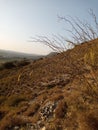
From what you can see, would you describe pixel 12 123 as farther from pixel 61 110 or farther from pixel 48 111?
pixel 61 110

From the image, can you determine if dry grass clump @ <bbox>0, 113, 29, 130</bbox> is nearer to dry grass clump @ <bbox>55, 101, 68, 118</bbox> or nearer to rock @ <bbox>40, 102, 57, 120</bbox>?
rock @ <bbox>40, 102, 57, 120</bbox>

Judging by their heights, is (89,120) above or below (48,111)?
above

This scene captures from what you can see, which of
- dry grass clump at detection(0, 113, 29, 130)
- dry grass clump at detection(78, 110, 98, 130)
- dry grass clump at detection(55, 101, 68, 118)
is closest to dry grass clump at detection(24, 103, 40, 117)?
dry grass clump at detection(0, 113, 29, 130)

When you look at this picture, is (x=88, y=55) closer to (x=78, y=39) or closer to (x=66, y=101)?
(x=78, y=39)

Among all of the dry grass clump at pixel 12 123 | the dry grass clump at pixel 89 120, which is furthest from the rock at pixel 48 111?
the dry grass clump at pixel 89 120

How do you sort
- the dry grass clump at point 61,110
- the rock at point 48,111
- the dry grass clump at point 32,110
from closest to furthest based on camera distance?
1. the dry grass clump at point 61,110
2. the rock at point 48,111
3. the dry grass clump at point 32,110

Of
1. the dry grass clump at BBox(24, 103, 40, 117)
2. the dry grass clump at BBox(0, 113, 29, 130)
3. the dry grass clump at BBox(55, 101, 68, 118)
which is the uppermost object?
the dry grass clump at BBox(55, 101, 68, 118)

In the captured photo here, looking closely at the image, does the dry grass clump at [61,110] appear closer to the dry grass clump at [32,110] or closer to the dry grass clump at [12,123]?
the dry grass clump at [12,123]

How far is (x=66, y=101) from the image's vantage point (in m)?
9.46

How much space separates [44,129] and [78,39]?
3.52 m

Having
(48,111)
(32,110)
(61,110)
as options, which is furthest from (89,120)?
(32,110)

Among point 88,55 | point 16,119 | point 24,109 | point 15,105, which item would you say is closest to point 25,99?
point 15,105

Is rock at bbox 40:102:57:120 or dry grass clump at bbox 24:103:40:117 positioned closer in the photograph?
rock at bbox 40:102:57:120

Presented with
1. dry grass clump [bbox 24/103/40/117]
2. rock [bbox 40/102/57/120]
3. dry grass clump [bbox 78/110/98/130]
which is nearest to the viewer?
dry grass clump [bbox 78/110/98/130]
